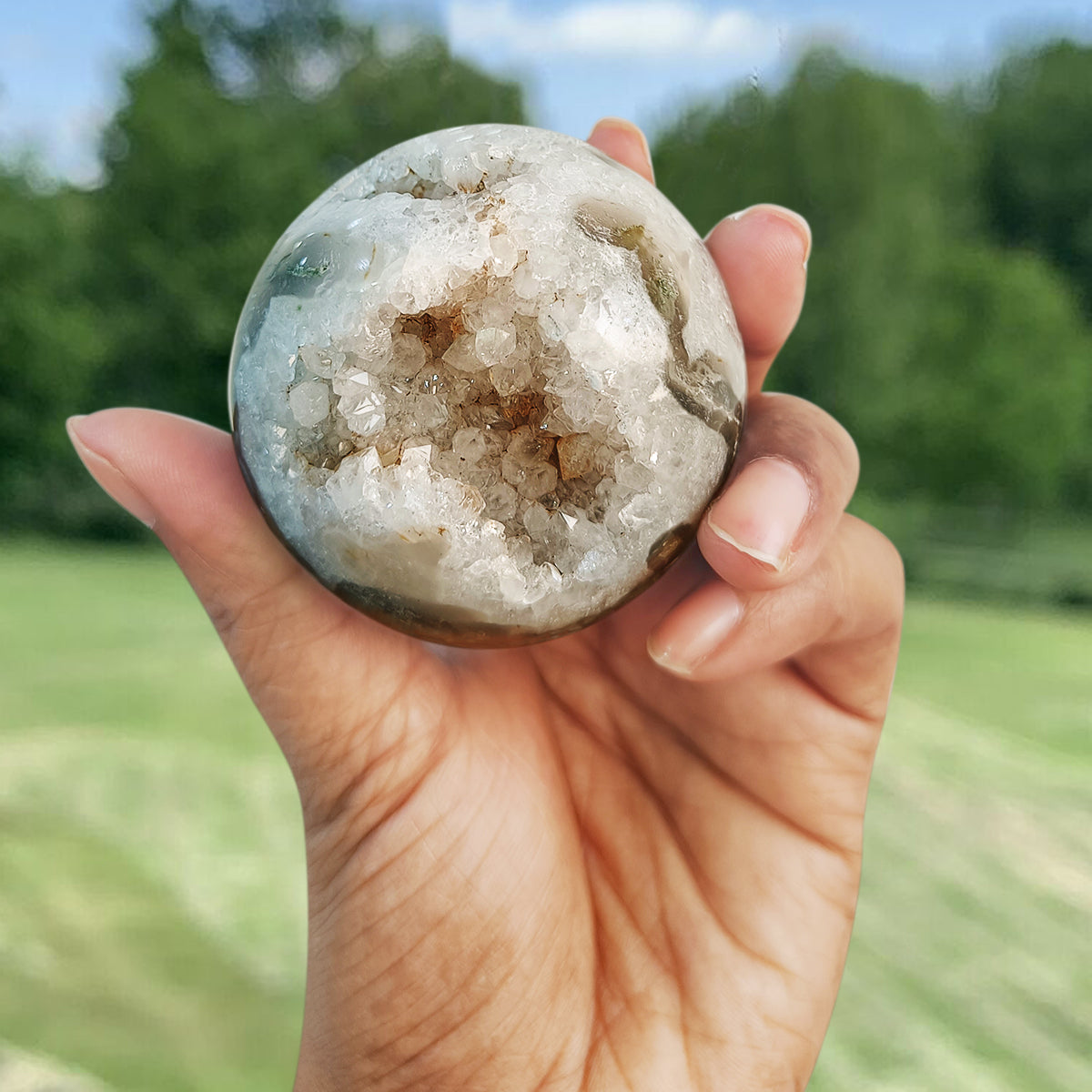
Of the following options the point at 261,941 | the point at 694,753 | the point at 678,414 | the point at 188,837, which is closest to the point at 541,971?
the point at 694,753

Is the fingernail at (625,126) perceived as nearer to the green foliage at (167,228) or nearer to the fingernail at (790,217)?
the fingernail at (790,217)

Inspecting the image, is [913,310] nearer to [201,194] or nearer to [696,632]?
[201,194]

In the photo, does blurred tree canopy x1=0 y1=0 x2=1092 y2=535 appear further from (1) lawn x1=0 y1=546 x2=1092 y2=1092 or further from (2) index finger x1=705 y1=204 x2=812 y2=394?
(2) index finger x1=705 y1=204 x2=812 y2=394

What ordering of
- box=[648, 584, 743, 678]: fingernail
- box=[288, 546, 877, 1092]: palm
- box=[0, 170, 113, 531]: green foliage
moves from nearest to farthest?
box=[648, 584, 743, 678]: fingernail < box=[288, 546, 877, 1092]: palm < box=[0, 170, 113, 531]: green foliage

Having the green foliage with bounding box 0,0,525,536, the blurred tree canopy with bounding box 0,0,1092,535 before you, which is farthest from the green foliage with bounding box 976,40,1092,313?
the green foliage with bounding box 0,0,525,536

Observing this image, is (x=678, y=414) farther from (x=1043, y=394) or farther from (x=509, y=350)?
(x=1043, y=394)

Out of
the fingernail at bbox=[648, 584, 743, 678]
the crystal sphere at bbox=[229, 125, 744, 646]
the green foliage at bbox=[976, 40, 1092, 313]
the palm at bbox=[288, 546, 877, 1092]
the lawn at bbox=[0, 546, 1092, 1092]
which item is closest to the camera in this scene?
the crystal sphere at bbox=[229, 125, 744, 646]

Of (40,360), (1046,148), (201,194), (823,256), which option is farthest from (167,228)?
(1046,148)
